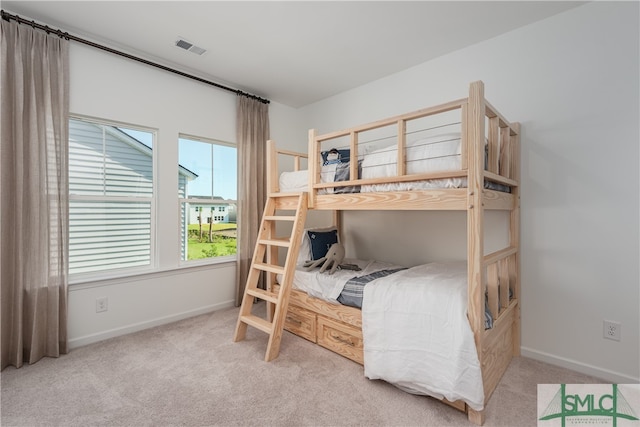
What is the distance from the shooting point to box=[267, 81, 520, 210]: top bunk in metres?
1.57

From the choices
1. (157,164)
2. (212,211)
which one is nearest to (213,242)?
(212,211)

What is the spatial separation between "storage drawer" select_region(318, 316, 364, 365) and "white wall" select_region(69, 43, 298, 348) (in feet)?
4.74

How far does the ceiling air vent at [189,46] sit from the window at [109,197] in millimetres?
851

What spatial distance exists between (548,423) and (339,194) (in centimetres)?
174

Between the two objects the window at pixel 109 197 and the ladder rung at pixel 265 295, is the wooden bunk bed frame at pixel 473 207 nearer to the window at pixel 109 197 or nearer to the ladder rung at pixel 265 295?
the ladder rung at pixel 265 295

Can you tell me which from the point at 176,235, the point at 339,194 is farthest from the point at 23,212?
the point at 339,194

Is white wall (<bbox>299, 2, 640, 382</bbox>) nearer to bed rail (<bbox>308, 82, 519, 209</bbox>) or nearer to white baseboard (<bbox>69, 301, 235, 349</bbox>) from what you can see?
bed rail (<bbox>308, 82, 519, 209</bbox>)

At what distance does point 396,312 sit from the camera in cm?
185

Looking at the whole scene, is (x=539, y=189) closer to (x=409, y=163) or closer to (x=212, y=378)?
(x=409, y=163)

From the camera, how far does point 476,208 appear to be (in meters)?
1.56

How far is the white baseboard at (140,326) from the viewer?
244 cm

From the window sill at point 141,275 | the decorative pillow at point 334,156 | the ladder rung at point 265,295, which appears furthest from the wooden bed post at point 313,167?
the window sill at point 141,275

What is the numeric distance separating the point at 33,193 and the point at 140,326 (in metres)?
1.38

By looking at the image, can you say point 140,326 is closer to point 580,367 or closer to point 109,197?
point 109,197
